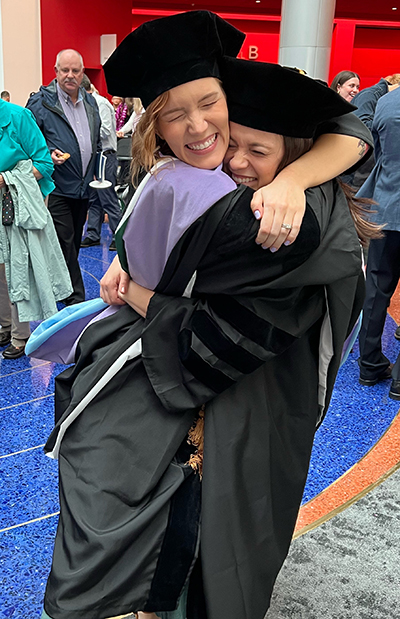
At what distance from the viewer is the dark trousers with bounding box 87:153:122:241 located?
712 centimetres

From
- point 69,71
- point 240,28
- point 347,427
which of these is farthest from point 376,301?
point 240,28

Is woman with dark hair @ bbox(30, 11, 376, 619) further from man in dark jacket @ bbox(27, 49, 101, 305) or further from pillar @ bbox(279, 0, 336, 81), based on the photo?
pillar @ bbox(279, 0, 336, 81)

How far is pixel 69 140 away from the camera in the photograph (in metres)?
4.71

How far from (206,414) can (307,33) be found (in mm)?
6867

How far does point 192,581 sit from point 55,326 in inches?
25.9

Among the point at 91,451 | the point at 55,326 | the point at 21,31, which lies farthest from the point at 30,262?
the point at 21,31

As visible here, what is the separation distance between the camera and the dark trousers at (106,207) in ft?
23.4

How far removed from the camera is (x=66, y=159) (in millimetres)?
4570

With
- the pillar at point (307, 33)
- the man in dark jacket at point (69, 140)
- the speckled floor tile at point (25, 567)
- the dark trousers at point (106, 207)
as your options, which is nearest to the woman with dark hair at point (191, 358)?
the speckled floor tile at point (25, 567)

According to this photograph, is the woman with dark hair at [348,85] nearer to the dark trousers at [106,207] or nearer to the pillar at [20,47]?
the dark trousers at [106,207]

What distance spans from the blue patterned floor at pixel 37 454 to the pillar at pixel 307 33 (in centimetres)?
419

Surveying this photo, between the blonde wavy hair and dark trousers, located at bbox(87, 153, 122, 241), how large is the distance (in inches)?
229

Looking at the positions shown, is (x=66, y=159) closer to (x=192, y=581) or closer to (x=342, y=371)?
(x=342, y=371)

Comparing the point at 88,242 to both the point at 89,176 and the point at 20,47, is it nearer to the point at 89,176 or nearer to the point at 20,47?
the point at 89,176
